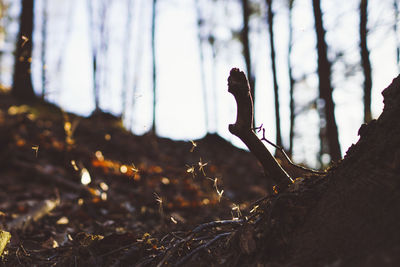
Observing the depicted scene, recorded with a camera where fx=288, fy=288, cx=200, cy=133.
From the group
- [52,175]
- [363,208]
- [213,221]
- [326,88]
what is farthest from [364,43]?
[52,175]

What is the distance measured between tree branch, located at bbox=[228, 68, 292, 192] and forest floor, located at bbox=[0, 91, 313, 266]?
0.21 meters

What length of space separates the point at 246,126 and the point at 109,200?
346cm

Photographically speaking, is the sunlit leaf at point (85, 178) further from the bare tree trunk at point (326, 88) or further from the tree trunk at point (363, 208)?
the tree trunk at point (363, 208)

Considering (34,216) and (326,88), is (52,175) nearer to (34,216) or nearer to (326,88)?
(34,216)

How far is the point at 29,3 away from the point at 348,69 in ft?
32.8

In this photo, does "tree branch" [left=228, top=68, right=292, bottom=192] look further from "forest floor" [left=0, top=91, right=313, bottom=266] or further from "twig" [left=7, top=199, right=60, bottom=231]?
"twig" [left=7, top=199, right=60, bottom=231]

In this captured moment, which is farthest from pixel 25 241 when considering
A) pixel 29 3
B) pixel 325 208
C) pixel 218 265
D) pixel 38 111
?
pixel 29 3

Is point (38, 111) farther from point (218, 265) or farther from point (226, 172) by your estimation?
point (218, 265)

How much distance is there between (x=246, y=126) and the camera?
58.7 inches

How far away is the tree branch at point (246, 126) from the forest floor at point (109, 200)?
213mm

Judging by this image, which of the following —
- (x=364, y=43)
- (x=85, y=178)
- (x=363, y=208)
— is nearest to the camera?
(x=363, y=208)

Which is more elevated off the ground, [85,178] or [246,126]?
[246,126]

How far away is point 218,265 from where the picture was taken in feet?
4.75

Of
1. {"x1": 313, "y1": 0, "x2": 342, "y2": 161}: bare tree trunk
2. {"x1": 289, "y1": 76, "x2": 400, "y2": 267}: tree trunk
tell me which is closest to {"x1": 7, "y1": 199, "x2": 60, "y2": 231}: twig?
{"x1": 289, "y1": 76, "x2": 400, "y2": 267}: tree trunk
